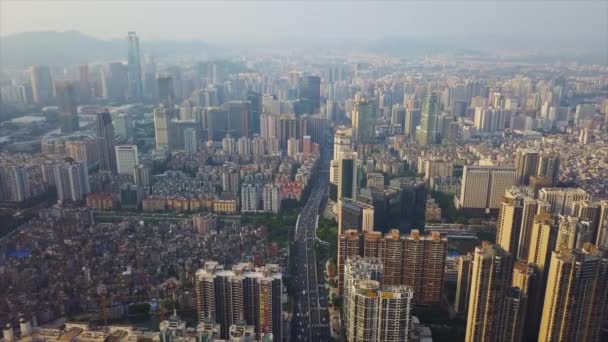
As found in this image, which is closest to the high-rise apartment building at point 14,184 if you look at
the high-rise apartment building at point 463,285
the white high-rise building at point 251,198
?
the white high-rise building at point 251,198

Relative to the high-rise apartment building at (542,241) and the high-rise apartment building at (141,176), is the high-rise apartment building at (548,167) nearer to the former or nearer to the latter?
the high-rise apartment building at (542,241)

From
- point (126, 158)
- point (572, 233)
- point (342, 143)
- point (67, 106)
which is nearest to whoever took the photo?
point (572, 233)

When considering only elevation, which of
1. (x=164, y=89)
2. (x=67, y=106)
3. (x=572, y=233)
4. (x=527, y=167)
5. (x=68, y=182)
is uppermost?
(x=164, y=89)

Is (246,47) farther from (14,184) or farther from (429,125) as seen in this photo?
(14,184)

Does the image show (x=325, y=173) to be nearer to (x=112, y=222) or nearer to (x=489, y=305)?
(x=112, y=222)

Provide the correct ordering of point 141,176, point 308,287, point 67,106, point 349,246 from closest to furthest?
point 349,246 → point 308,287 → point 141,176 → point 67,106

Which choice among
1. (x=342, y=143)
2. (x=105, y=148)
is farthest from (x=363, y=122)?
(x=105, y=148)

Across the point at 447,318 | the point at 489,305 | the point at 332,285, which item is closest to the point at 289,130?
the point at 332,285

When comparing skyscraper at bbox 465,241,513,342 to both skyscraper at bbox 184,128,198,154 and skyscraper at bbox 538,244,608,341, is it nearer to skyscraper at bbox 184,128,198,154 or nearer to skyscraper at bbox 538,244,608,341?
skyscraper at bbox 538,244,608,341
